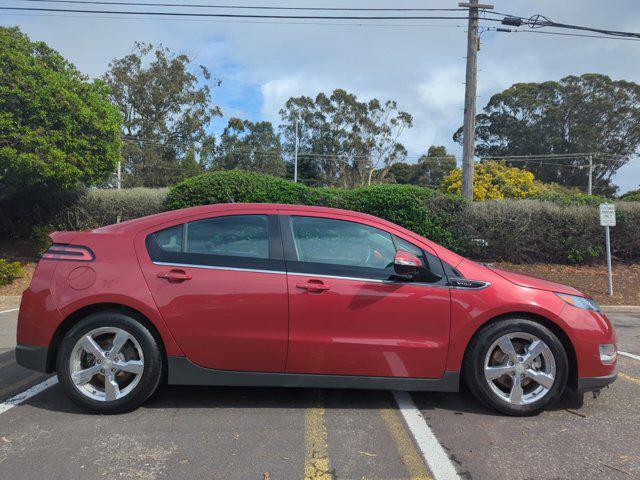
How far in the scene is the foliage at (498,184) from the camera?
22.9 meters

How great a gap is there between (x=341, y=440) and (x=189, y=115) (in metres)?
40.3

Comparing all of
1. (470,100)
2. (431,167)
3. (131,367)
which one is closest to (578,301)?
(131,367)

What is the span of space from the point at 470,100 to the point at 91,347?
1212 cm

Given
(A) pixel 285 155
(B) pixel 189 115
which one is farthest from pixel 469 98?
(A) pixel 285 155

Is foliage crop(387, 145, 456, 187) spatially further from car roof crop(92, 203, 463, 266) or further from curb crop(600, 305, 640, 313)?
car roof crop(92, 203, 463, 266)

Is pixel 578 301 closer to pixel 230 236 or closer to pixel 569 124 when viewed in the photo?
pixel 230 236

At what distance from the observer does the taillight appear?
12.1 feet

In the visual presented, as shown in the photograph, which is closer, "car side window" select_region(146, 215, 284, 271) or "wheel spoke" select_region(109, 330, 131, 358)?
"wheel spoke" select_region(109, 330, 131, 358)

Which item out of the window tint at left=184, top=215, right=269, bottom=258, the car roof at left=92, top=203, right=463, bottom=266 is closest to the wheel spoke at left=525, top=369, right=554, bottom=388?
the car roof at left=92, top=203, right=463, bottom=266

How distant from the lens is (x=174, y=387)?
13.9 ft

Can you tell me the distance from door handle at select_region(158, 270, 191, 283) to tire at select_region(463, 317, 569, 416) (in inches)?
88.3

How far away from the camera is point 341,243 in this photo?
384cm

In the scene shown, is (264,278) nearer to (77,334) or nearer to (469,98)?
(77,334)

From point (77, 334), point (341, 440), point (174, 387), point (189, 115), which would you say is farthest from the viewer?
point (189, 115)
